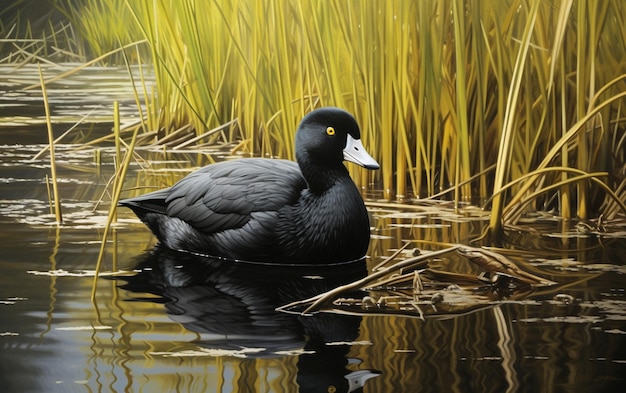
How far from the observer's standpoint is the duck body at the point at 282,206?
3873 millimetres

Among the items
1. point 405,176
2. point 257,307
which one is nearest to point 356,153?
point 257,307

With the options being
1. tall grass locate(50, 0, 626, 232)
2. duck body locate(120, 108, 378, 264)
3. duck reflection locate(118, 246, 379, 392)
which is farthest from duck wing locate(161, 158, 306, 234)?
tall grass locate(50, 0, 626, 232)

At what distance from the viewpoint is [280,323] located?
304 cm

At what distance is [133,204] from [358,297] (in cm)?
123

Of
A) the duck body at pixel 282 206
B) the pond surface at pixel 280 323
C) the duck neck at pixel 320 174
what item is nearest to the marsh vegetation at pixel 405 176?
the pond surface at pixel 280 323

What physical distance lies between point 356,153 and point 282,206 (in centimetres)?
31

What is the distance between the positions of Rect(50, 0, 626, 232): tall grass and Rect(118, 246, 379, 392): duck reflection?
934 mm

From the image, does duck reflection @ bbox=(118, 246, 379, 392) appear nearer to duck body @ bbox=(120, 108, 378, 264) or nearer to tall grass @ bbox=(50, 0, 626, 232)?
duck body @ bbox=(120, 108, 378, 264)

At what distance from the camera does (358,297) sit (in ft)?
Answer: 11.0

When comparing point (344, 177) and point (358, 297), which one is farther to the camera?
point (344, 177)

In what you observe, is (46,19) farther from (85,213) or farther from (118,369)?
(118,369)

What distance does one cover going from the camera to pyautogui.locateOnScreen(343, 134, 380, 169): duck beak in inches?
156

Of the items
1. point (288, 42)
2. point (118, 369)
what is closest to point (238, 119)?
point (288, 42)

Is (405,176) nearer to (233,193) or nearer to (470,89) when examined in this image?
(470,89)
